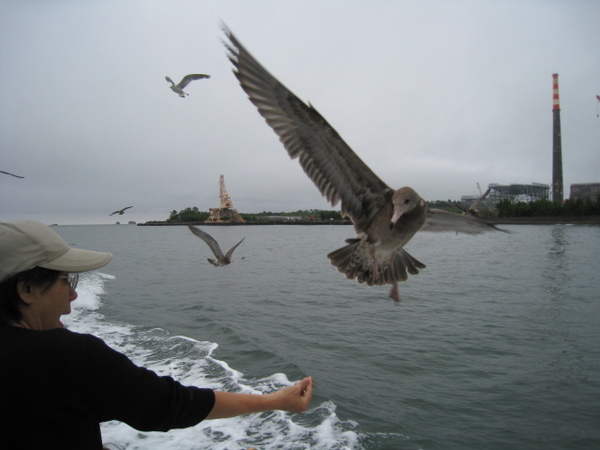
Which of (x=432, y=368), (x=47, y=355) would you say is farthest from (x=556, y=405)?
(x=47, y=355)

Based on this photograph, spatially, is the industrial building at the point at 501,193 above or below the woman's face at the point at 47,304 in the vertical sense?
above

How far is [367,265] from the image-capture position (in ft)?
9.71

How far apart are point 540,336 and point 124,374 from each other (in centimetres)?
1266

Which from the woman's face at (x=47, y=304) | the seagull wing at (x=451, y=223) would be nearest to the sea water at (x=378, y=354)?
the seagull wing at (x=451, y=223)

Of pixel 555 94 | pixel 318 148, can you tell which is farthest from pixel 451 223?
pixel 555 94

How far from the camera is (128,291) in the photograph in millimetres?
19250

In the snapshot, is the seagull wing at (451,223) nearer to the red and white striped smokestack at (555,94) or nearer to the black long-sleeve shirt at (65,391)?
the black long-sleeve shirt at (65,391)

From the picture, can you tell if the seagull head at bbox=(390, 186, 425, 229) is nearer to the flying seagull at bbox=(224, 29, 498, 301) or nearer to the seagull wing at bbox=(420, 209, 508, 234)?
the flying seagull at bbox=(224, 29, 498, 301)

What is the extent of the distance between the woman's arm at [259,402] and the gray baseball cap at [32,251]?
0.81 meters

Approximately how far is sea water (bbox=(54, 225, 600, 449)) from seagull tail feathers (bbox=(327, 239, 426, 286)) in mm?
880

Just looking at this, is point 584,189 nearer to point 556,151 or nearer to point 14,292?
point 556,151

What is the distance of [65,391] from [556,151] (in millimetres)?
89015

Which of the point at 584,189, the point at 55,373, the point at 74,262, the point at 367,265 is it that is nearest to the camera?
the point at 55,373

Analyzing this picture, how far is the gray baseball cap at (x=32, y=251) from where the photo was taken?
4.99 ft
